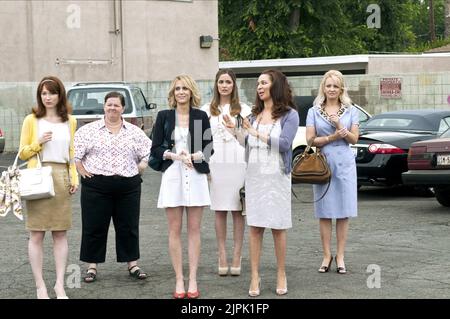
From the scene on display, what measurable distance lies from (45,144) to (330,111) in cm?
280

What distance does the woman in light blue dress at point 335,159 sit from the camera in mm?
8555

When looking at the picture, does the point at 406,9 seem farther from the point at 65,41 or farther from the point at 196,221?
the point at 196,221

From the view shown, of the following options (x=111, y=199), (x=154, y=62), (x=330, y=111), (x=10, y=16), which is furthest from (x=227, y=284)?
(x=154, y=62)

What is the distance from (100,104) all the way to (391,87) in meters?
8.64

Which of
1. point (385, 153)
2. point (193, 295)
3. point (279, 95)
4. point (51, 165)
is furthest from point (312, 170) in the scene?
point (385, 153)

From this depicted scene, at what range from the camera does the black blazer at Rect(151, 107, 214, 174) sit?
25.3ft

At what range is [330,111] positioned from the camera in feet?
28.5

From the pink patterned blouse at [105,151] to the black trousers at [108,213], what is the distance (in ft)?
0.24

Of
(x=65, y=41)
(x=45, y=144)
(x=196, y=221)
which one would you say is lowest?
(x=196, y=221)

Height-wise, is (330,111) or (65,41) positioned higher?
(65,41)

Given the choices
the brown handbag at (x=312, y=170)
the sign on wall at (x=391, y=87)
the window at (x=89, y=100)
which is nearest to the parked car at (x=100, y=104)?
the window at (x=89, y=100)

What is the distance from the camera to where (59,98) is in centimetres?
752
